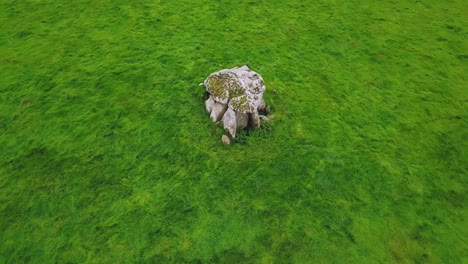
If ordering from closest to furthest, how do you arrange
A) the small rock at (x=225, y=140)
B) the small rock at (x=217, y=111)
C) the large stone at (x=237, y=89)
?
the large stone at (x=237, y=89)
the small rock at (x=225, y=140)
the small rock at (x=217, y=111)

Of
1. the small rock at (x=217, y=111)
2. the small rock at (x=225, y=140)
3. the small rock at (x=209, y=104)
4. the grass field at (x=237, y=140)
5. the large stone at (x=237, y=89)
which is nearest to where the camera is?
the grass field at (x=237, y=140)

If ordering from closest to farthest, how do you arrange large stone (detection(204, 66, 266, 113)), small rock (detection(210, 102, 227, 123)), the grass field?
the grass field, large stone (detection(204, 66, 266, 113)), small rock (detection(210, 102, 227, 123))

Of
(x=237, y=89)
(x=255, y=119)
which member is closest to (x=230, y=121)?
(x=255, y=119)

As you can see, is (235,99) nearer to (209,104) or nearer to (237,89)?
(237,89)

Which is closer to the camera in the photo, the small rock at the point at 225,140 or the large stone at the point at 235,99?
the large stone at the point at 235,99

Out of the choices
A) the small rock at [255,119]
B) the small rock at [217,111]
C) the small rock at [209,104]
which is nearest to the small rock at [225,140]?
the small rock at [217,111]

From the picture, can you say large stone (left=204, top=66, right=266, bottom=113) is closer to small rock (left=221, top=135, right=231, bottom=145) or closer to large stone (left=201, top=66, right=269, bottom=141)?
large stone (left=201, top=66, right=269, bottom=141)

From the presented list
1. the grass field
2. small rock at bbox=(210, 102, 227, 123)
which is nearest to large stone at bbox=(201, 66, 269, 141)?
small rock at bbox=(210, 102, 227, 123)

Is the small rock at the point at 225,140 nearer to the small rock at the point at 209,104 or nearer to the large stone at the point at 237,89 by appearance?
the large stone at the point at 237,89

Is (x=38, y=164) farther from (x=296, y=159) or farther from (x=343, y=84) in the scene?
(x=343, y=84)
